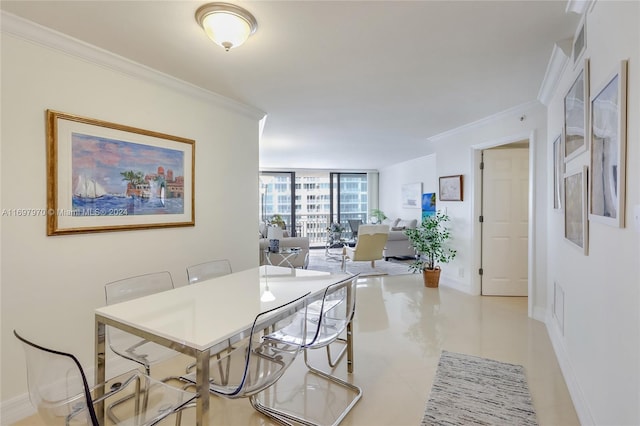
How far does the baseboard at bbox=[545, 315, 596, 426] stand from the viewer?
1760 mm

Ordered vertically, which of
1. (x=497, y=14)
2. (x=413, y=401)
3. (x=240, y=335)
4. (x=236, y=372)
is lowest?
(x=413, y=401)

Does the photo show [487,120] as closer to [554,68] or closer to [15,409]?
[554,68]

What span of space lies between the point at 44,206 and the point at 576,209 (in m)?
3.43

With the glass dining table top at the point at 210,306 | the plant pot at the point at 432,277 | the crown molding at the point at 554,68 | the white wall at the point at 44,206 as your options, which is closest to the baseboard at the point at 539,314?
the plant pot at the point at 432,277

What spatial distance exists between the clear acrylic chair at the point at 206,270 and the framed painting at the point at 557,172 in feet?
9.51

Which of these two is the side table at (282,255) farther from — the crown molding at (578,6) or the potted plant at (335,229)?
the crown molding at (578,6)

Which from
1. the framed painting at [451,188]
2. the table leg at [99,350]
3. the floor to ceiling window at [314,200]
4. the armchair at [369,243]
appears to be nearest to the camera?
the table leg at [99,350]

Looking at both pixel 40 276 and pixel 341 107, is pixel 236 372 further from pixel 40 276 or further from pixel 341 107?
pixel 341 107

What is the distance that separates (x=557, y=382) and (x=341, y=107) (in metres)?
3.07

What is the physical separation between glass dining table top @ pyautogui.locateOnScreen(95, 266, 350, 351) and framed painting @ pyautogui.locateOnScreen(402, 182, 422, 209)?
6052mm

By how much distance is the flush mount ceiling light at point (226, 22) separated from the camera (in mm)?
1730

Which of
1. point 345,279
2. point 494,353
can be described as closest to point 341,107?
point 345,279

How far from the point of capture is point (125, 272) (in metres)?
2.42

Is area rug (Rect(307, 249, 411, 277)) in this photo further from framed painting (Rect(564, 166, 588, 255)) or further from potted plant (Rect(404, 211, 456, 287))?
framed painting (Rect(564, 166, 588, 255))
